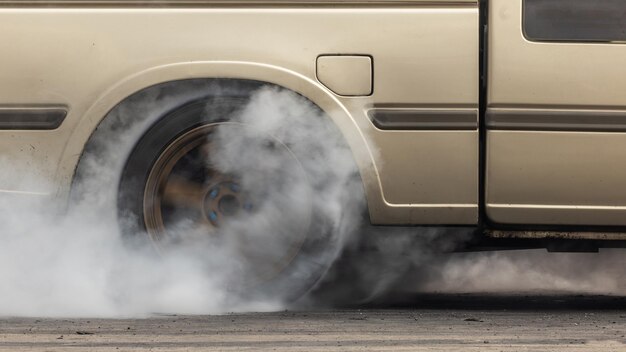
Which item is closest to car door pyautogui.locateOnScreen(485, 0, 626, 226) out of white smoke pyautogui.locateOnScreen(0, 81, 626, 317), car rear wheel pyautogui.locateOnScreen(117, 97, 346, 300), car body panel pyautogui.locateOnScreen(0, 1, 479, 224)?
car body panel pyautogui.locateOnScreen(0, 1, 479, 224)

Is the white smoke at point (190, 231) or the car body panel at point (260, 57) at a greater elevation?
the car body panel at point (260, 57)

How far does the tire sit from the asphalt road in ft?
0.71

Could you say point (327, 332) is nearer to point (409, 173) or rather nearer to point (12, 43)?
point (409, 173)

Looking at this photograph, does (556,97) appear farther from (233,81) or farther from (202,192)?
(202,192)

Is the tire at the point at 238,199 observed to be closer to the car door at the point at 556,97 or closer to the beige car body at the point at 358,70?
the beige car body at the point at 358,70

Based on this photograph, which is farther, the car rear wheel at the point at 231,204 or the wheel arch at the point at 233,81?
the car rear wheel at the point at 231,204

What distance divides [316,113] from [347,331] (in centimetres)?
93

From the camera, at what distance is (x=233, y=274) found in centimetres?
570

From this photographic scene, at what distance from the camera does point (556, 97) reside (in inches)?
215

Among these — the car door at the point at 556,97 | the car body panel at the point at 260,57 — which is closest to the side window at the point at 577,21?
the car door at the point at 556,97

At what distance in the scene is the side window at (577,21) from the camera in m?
5.48

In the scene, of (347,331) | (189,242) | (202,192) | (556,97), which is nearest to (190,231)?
(189,242)

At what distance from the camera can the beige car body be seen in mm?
5457

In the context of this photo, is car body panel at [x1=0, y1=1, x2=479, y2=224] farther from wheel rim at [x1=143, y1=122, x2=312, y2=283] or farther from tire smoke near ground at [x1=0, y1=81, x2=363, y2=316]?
wheel rim at [x1=143, y1=122, x2=312, y2=283]
